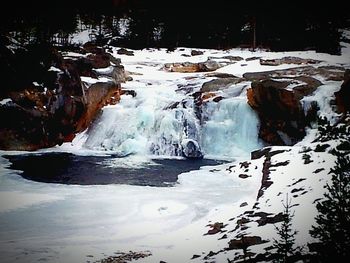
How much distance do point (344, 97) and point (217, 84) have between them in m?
7.98

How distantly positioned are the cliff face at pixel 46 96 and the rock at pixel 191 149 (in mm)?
6454

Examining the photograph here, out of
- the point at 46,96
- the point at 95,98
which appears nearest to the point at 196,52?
the point at 95,98

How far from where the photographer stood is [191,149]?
18.2m

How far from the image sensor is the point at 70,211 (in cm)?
894

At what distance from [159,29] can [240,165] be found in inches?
1281

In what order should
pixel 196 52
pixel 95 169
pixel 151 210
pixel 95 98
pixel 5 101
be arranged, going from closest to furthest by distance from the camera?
pixel 151 210
pixel 95 169
pixel 5 101
pixel 95 98
pixel 196 52

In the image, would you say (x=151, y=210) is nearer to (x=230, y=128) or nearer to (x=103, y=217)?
(x=103, y=217)

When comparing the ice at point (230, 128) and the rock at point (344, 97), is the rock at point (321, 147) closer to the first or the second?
the rock at point (344, 97)

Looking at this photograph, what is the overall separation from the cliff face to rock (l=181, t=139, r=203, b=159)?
21.2 ft

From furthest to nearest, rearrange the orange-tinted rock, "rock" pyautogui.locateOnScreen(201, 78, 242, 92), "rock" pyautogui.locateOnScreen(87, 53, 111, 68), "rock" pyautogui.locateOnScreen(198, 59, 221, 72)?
"rock" pyautogui.locateOnScreen(198, 59, 221, 72), "rock" pyautogui.locateOnScreen(87, 53, 111, 68), "rock" pyautogui.locateOnScreen(201, 78, 242, 92), the orange-tinted rock

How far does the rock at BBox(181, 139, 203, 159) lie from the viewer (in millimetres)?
18078

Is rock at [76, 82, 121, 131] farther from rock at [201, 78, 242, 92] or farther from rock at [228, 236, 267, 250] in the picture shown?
rock at [228, 236, 267, 250]

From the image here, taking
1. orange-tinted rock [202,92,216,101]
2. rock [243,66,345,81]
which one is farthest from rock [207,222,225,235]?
rock [243,66,345,81]

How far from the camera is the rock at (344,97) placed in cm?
1541
